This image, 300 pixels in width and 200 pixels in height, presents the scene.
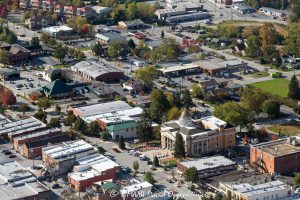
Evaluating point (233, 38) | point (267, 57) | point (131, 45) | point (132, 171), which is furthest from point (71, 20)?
point (132, 171)

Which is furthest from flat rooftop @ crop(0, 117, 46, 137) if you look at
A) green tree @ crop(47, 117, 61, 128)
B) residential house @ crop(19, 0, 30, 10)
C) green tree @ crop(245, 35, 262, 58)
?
residential house @ crop(19, 0, 30, 10)

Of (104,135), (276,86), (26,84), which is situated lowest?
(276,86)

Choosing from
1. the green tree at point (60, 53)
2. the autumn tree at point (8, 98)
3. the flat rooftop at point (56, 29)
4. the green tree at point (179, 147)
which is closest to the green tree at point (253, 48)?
the green tree at point (60, 53)

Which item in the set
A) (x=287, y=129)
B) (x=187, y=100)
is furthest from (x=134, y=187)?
(x=187, y=100)

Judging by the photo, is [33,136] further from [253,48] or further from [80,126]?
[253,48]

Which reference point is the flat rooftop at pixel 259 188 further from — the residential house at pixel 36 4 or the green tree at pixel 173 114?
the residential house at pixel 36 4

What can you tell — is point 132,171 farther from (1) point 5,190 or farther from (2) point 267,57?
(2) point 267,57
